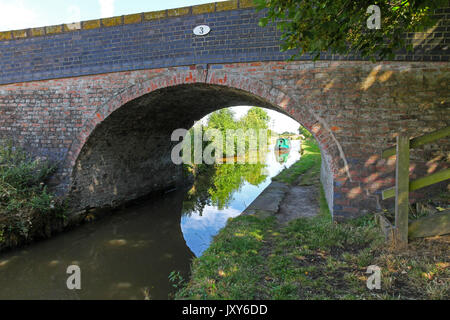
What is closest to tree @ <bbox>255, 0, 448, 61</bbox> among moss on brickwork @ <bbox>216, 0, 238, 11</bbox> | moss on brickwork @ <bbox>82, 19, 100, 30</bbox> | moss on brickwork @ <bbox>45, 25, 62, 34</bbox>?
moss on brickwork @ <bbox>216, 0, 238, 11</bbox>

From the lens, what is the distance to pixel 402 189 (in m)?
3.09

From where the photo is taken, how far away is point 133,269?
4496mm

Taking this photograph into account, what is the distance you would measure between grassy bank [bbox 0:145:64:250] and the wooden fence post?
633 centimetres

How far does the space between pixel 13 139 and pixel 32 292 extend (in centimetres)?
453

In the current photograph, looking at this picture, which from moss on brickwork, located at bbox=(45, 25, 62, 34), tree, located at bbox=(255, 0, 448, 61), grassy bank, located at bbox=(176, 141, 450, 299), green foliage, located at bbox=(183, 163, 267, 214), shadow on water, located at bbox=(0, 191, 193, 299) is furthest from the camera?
green foliage, located at bbox=(183, 163, 267, 214)

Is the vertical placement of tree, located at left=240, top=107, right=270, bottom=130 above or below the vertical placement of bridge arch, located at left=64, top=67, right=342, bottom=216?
above

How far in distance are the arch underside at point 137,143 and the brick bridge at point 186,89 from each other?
47mm

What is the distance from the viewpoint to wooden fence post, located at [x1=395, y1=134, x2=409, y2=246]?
3.07m

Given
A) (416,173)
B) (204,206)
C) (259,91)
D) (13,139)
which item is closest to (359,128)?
(416,173)

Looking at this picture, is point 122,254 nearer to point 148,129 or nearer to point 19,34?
point 148,129

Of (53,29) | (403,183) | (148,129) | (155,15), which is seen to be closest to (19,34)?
(53,29)

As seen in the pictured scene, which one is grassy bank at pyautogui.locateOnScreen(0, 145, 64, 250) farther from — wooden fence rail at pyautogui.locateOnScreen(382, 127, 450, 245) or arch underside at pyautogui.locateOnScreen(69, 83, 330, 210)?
wooden fence rail at pyautogui.locateOnScreen(382, 127, 450, 245)

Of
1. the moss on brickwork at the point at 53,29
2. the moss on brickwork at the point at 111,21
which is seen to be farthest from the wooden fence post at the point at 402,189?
the moss on brickwork at the point at 53,29

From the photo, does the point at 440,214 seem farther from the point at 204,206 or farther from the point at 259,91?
the point at 204,206
